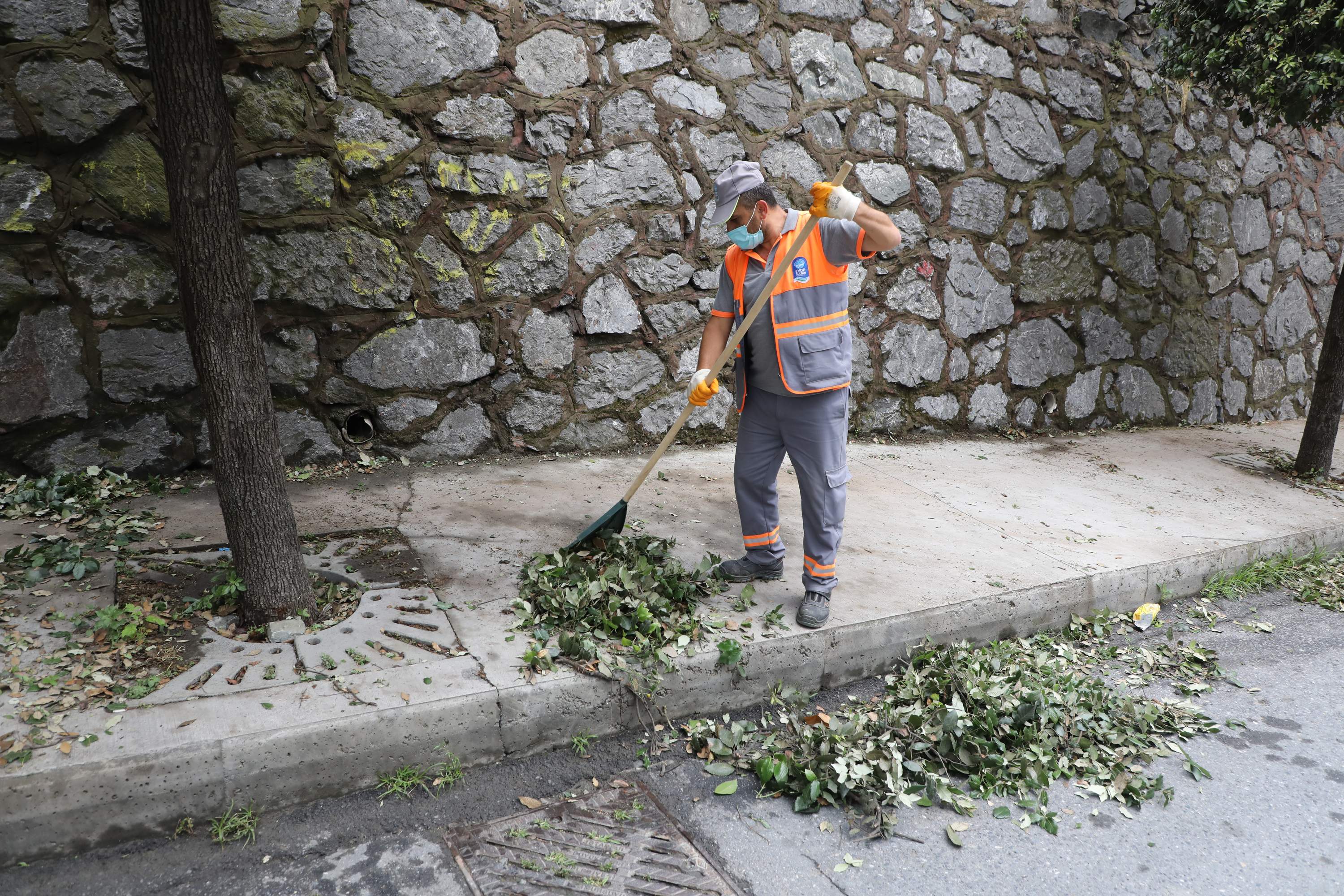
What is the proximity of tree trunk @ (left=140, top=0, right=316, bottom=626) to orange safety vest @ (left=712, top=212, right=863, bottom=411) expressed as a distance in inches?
74.2

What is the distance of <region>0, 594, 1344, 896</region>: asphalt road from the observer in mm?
2264

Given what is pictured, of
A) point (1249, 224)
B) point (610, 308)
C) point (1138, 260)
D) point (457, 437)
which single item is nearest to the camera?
point (457, 437)

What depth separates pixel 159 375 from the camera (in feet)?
14.5

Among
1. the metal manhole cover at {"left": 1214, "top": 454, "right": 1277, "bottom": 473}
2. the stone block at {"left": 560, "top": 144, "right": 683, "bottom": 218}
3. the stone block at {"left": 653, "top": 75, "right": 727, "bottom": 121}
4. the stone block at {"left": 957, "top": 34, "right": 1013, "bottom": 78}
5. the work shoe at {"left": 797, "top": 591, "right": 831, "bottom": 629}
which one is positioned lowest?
the work shoe at {"left": 797, "top": 591, "right": 831, "bottom": 629}

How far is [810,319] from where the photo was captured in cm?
329

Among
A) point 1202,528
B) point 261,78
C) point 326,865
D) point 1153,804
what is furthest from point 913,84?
point 326,865

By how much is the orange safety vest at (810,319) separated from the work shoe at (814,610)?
80cm

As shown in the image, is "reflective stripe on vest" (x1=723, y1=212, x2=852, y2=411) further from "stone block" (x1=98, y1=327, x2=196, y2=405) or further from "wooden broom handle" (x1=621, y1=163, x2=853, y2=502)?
"stone block" (x1=98, y1=327, x2=196, y2=405)

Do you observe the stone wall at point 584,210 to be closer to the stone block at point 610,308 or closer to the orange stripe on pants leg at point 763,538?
the stone block at point 610,308

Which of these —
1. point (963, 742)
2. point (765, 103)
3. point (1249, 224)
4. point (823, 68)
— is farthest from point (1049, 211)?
point (963, 742)

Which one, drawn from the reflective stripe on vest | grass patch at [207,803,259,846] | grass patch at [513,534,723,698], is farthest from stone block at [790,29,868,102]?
grass patch at [207,803,259,846]

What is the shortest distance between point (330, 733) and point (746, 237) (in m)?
2.26

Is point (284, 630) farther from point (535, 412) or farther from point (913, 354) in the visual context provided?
point (913, 354)

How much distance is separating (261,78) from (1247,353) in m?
8.80
